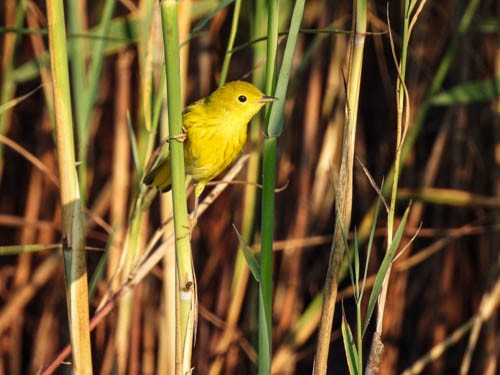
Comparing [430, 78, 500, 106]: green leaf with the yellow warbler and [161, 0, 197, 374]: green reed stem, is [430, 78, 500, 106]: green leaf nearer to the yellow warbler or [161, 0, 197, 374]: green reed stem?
the yellow warbler

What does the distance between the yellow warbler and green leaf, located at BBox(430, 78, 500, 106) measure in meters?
0.56

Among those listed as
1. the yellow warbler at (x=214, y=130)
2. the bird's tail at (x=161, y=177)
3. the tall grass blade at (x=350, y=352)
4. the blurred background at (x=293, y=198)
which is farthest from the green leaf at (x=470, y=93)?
the tall grass blade at (x=350, y=352)

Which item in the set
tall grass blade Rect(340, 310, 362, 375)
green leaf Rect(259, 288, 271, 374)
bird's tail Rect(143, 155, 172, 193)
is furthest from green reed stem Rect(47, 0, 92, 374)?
bird's tail Rect(143, 155, 172, 193)

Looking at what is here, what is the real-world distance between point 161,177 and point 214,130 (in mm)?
181

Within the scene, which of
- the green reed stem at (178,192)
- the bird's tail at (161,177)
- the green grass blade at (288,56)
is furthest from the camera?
the bird's tail at (161,177)

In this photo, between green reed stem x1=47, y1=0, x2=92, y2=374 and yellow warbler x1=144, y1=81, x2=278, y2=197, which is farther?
yellow warbler x1=144, y1=81, x2=278, y2=197

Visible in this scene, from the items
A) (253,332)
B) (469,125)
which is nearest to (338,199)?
(253,332)

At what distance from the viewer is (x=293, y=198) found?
2766 millimetres

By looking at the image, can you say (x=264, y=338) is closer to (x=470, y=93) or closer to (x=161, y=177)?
(x=161, y=177)

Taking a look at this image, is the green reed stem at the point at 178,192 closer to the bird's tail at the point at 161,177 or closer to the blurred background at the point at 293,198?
the bird's tail at the point at 161,177

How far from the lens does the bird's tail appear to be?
1900 mm

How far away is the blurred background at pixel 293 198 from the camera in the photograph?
8.35 ft

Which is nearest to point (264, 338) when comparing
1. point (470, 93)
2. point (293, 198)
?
point (470, 93)

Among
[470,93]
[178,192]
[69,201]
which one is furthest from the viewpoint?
[470,93]
